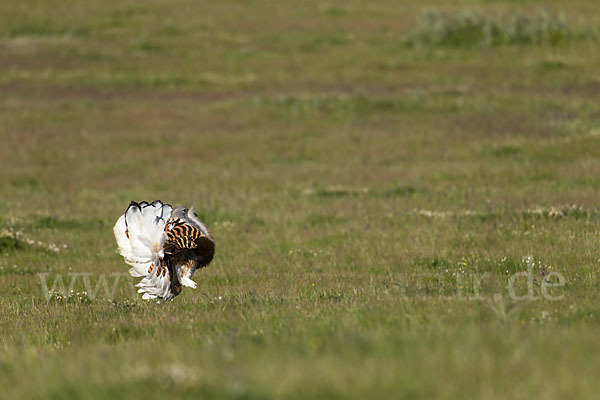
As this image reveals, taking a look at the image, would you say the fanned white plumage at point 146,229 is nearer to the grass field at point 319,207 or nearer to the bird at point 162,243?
the bird at point 162,243

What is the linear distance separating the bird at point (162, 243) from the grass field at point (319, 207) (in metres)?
0.43

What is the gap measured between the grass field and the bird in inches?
16.8

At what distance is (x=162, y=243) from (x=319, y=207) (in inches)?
344

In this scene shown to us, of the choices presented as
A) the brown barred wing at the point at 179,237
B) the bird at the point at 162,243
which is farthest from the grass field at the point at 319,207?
the brown barred wing at the point at 179,237

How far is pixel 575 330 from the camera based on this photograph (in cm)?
583

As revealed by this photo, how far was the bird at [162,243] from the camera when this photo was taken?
8195mm

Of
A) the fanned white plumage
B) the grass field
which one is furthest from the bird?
the grass field

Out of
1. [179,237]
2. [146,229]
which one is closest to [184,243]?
[179,237]

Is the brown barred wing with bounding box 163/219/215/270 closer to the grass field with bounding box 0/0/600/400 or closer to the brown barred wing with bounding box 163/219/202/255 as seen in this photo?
the brown barred wing with bounding box 163/219/202/255

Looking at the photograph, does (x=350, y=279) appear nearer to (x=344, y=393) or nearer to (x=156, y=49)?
(x=344, y=393)

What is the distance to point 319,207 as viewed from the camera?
16.7 metres

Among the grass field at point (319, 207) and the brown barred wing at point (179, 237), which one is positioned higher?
the brown barred wing at point (179, 237)

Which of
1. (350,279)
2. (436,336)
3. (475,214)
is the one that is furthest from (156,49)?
(436,336)

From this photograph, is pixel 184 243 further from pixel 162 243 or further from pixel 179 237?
pixel 162 243
